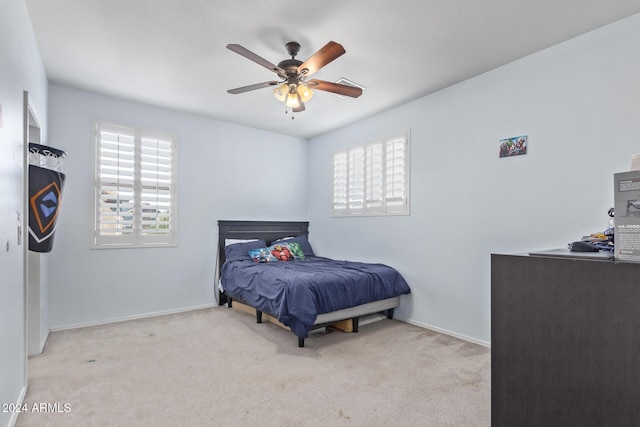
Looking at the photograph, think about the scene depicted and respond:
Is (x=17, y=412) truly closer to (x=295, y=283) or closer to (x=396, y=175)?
(x=295, y=283)

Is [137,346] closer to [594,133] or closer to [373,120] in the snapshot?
[373,120]

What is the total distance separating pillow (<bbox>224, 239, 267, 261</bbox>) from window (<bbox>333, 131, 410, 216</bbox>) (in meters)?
1.33

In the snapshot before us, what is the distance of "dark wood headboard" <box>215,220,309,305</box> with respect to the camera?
15.5 ft

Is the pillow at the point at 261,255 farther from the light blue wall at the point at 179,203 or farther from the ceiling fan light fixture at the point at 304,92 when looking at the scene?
the ceiling fan light fixture at the point at 304,92

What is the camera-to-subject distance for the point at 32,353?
287cm

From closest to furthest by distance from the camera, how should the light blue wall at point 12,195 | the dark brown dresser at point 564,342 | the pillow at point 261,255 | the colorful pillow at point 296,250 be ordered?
the dark brown dresser at point 564,342 → the light blue wall at point 12,195 → the pillow at point 261,255 → the colorful pillow at point 296,250

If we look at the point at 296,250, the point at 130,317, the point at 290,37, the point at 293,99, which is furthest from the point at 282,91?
the point at 130,317

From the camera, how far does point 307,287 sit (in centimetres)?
315

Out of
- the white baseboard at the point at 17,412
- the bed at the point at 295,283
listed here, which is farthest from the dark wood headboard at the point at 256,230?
the white baseboard at the point at 17,412

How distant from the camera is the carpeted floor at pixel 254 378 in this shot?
2.02 m

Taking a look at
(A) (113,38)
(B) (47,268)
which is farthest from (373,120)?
(B) (47,268)

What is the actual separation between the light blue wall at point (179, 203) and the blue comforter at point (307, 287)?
76 cm

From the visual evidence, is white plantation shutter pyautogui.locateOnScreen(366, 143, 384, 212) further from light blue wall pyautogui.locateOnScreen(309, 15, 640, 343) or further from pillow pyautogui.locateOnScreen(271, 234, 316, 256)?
pillow pyautogui.locateOnScreen(271, 234, 316, 256)

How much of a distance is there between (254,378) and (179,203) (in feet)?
8.87
